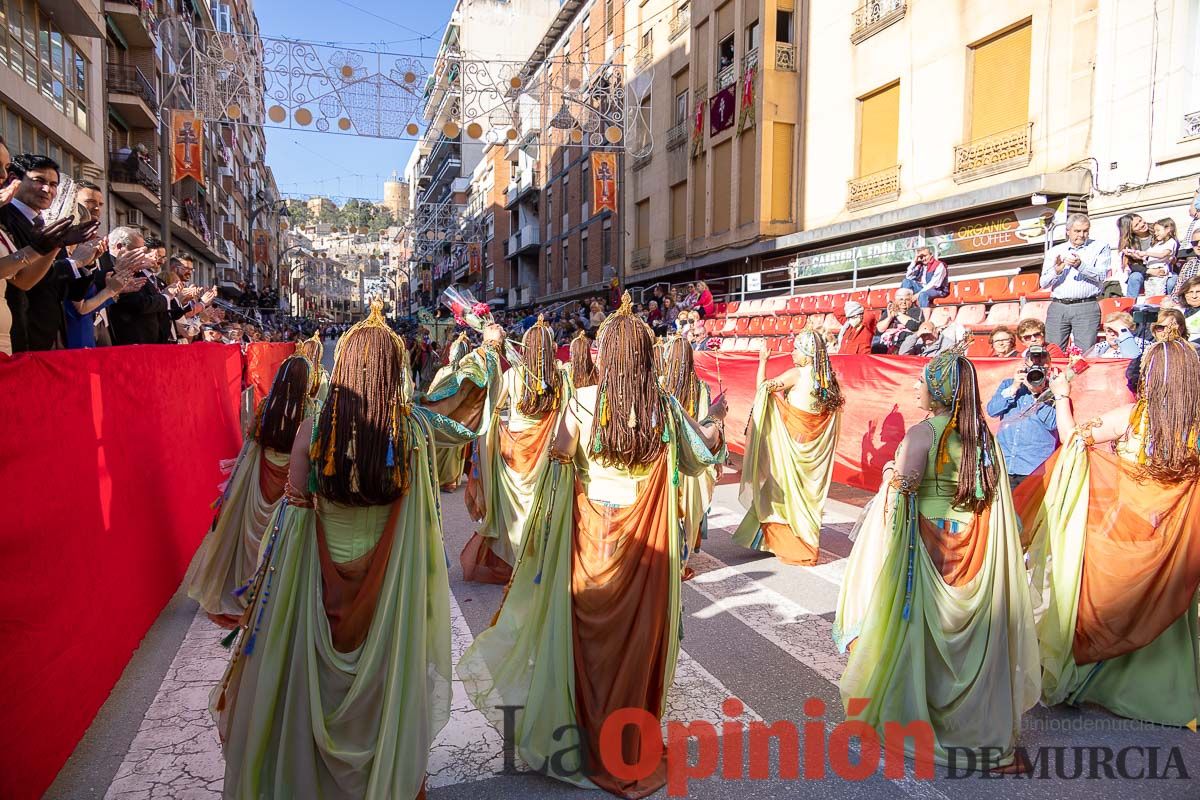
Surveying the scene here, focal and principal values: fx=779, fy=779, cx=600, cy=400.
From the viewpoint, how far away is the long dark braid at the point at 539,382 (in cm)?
612

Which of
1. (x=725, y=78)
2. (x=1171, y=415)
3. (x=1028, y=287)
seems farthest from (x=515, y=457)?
(x=725, y=78)

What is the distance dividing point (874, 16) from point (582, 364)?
47.3 ft

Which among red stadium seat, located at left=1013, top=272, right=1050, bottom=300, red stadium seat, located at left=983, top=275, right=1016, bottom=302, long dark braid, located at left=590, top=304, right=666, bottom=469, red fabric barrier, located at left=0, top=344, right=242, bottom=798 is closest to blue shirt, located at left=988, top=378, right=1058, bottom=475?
long dark braid, located at left=590, top=304, right=666, bottom=469

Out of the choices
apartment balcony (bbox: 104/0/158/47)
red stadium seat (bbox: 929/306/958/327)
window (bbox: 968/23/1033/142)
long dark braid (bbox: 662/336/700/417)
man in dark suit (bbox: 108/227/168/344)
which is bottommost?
long dark braid (bbox: 662/336/700/417)

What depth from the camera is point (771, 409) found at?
6.79 meters

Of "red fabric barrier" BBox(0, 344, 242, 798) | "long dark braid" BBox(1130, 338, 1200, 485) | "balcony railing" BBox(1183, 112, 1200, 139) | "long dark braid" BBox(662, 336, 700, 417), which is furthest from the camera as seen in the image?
"balcony railing" BBox(1183, 112, 1200, 139)

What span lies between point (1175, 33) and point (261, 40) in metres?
15.0

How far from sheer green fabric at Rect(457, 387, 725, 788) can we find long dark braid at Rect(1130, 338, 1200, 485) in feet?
6.89

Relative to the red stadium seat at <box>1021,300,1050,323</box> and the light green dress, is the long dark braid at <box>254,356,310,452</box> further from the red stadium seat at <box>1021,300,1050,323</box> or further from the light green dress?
the red stadium seat at <box>1021,300,1050,323</box>

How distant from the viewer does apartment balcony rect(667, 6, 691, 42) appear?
2430 centimetres

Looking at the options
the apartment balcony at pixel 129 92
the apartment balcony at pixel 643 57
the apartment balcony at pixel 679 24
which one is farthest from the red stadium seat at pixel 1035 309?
the apartment balcony at pixel 129 92

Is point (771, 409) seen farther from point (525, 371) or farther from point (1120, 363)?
point (1120, 363)

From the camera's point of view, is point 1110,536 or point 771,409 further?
point 771,409

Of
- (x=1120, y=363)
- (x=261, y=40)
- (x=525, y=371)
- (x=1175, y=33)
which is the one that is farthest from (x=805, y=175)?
(x=525, y=371)
